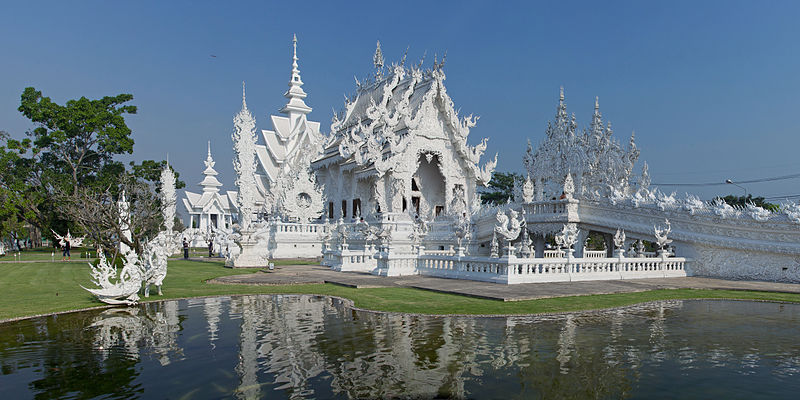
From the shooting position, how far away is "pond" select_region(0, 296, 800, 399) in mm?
5527

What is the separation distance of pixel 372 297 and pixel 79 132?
34149mm

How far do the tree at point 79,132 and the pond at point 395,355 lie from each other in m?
31.8

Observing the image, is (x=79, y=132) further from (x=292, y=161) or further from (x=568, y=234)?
(x=568, y=234)

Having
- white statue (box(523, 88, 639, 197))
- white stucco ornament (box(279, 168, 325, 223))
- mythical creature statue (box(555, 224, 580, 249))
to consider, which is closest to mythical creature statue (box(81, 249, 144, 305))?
mythical creature statue (box(555, 224, 580, 249))

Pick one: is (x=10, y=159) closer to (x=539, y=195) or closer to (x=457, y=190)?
(x=457, y=190)

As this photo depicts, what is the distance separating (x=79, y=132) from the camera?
122 ft

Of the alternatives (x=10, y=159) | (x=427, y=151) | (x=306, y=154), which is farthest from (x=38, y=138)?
(x=427, y=151)

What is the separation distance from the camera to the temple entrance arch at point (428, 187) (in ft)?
→ 110

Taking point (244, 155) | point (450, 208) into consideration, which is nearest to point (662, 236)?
point (450, 208)

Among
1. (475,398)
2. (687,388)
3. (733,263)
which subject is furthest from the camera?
(733,263)

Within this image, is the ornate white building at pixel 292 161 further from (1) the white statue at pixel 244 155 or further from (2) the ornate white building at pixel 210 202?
(2) the ornate white building at pixel 210 202

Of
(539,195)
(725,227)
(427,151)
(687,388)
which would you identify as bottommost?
(687,388)

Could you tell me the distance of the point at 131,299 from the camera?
1105 cm

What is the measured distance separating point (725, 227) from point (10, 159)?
42118 millimetres
